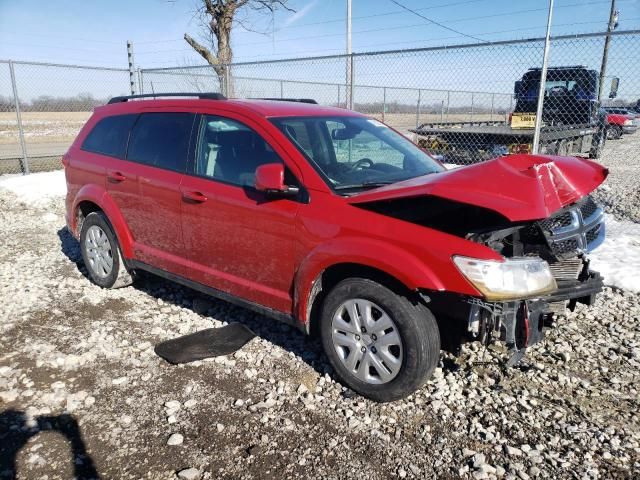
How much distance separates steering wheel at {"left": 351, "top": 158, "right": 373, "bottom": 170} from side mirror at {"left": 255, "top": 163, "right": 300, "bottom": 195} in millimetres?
578

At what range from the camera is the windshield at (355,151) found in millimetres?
3426

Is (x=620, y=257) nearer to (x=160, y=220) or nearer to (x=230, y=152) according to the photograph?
(x=230, y=152)

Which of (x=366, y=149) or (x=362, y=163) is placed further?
(x=366, y=149)

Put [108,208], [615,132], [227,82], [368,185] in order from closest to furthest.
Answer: [368,185] < [108,208] < [227,82] < [615,132]

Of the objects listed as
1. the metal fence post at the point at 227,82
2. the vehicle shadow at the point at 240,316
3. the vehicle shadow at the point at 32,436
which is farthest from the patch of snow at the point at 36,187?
the vehicle shadow at the point at 32,436

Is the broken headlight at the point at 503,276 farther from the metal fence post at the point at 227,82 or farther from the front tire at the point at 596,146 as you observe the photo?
the front tire at the point at 596,146

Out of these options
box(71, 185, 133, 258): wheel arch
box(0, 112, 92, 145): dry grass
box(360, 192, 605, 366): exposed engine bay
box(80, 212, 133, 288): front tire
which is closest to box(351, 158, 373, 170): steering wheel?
box(360, 192, 605, 366): exposed engine bay

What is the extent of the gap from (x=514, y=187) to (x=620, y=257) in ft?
12.5

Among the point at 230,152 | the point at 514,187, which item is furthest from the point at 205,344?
the point at 514,187

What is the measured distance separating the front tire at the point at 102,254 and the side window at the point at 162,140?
2.72 feet

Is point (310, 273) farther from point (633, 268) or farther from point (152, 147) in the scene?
point (633, 268)

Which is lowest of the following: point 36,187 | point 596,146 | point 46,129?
point 36,187

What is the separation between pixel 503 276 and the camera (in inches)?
104

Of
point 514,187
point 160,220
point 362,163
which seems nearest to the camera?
point 514,187
